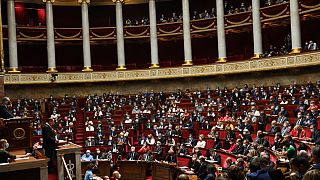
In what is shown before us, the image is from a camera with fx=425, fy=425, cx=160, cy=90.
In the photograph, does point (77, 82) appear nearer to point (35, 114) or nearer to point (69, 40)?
point (69, 40)

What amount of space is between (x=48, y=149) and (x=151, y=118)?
1193 cm

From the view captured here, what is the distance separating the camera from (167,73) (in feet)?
87.1

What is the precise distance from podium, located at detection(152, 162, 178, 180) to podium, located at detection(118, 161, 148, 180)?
75cm

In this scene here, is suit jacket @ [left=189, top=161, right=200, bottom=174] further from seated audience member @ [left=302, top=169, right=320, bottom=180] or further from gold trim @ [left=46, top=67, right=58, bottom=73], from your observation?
gold trim @ [left=46, top=67, right=58, bottom=73]

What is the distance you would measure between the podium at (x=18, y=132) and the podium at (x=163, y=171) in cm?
549

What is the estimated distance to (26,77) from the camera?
26094 mm

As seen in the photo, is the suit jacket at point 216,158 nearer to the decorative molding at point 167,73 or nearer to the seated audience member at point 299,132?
the seated audience member at point 299,132

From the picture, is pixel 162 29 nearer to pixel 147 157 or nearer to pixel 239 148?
pixel 147 157

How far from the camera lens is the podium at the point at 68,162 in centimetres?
796

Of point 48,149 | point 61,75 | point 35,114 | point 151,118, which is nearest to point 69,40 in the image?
point 61,75

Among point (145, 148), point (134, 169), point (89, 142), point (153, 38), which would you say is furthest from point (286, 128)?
point (153, 38)

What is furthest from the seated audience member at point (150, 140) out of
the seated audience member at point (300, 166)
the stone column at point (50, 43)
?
the seated audience member at point (300, 166)

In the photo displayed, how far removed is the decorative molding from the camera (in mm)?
21922

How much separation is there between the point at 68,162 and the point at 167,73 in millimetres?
18698
